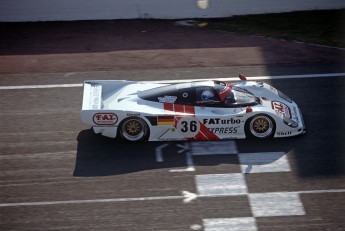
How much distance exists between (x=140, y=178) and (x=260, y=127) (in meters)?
3.20

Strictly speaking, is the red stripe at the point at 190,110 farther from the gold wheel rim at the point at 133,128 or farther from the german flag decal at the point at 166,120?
the gold wheel rim at the point at 133,128

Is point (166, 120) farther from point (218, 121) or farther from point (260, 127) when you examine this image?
point (260, 127)

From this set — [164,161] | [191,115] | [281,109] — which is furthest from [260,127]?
[164,161]

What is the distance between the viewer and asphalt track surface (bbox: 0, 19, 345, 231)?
1317 cm

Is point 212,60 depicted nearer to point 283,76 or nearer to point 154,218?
point 283,76

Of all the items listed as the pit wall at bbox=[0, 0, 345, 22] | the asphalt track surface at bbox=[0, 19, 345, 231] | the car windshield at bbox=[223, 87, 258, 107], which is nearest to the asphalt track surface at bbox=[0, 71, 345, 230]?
the asphalt track surface at bbox=[0, 19, 345, 231]

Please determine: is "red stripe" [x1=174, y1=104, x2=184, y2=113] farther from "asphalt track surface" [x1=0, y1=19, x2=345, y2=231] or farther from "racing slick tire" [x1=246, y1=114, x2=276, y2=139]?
"racing slick tire" [x1=246, y1=114, x2=276, y2=139]

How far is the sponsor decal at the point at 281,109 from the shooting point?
15.8 meters

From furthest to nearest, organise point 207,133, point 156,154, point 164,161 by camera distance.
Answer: point 207,133 < point 156,154 < point 164,161

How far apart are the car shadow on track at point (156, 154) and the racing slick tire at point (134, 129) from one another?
0.16m

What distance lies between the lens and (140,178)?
1452 cm

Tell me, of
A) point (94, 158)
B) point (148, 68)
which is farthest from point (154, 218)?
point (148, 68)

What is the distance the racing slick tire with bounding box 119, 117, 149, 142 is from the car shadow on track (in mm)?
165

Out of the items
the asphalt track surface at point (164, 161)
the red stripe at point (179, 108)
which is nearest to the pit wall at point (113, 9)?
the asphalt track surface at point (164, 161)
